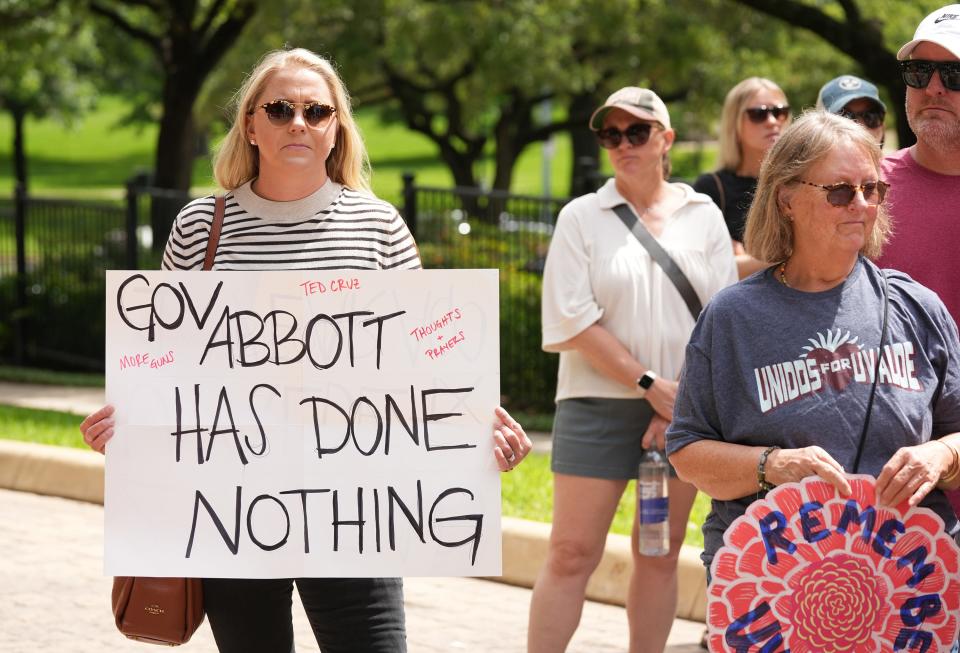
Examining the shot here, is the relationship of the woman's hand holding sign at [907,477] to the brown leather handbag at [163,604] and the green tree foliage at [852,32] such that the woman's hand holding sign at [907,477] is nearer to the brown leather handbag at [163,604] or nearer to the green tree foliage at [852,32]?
the brown leather handbag at [163,604]

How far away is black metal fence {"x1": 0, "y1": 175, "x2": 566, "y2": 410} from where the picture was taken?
1162 centimetres

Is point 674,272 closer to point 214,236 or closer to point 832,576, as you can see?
Result: point 214,236

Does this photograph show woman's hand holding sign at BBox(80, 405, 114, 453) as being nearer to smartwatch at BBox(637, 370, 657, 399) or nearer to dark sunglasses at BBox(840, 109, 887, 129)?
smartwatch at BBox(637, 370, 657, 399)

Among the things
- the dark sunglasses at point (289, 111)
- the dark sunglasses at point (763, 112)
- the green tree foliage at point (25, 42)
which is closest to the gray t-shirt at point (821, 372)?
the dark sunglasses at point (289, 111)

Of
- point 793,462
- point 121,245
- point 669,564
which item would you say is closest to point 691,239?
point 669,564

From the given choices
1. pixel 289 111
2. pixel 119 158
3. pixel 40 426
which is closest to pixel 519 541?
pixel 289 111

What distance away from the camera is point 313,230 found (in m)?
3.68

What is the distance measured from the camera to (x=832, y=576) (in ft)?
9.91

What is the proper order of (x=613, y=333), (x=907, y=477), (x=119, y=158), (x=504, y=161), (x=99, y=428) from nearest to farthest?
(x=907, y=477) < (x=99, y=428) < (x=613, y=333) < (x=504, y=161) < (x=119, y=158)

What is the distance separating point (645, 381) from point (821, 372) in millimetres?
1620

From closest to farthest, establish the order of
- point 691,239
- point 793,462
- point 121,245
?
point 793,462, point 691,239, point 121,245

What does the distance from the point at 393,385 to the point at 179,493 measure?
58 cm

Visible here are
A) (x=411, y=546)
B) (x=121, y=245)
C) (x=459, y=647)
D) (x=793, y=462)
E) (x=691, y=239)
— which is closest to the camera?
(x=793, y=462)

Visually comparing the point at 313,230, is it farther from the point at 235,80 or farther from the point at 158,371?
the point at 235,80
